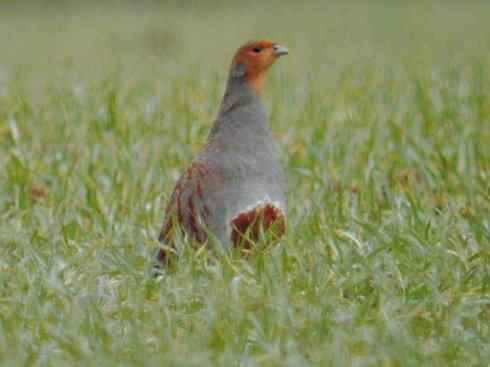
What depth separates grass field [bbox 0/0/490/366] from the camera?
3.36 metres

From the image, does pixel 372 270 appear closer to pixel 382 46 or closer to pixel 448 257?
pixel 448 257

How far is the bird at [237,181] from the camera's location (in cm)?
414

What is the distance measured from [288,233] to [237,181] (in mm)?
294

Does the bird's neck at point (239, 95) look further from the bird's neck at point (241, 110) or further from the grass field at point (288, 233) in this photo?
the grass field at point (288, 233)

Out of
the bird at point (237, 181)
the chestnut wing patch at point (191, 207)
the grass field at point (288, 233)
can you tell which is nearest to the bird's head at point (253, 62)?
the bird at point (237, 181)

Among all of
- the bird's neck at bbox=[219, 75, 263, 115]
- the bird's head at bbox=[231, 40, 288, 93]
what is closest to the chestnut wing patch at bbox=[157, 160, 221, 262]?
the bird's neck at bbox=[219, 75, 263, 115]

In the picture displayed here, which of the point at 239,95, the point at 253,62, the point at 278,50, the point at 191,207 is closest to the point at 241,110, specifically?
the point at 239,95

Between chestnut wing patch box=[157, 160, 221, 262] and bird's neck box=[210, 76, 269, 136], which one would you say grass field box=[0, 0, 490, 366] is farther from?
bird's neck box=[210, 76, 269, 136]

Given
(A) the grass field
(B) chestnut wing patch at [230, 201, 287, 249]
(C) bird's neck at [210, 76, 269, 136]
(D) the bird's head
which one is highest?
(D) the bird's head

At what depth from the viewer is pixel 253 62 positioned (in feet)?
14.9

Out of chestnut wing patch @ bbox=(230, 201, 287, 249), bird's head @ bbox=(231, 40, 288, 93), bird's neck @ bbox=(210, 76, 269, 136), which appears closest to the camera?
chestnut wing patch @ bbox=(230, 201, 287, 249)

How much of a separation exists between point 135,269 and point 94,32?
10626 millimetres

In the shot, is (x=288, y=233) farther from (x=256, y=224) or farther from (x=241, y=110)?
(x=241, y=110)

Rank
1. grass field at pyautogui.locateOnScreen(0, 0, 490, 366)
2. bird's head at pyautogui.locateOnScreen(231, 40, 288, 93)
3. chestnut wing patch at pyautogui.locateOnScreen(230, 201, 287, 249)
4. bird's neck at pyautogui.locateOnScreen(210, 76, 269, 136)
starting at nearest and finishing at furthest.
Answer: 1. grass field at pyautogui.locateOnScreen(0, 0, 490, 366)
2. chestnut wing patch at pyautogui.locateOnScreen(230, 201, 287, 249)
3. bird's neck at pyautogui.locateOnScreen(210, 76, 269, 136)
4. bird's head at pyautogui.locateOnScreen(231, 40, 288, 93)
